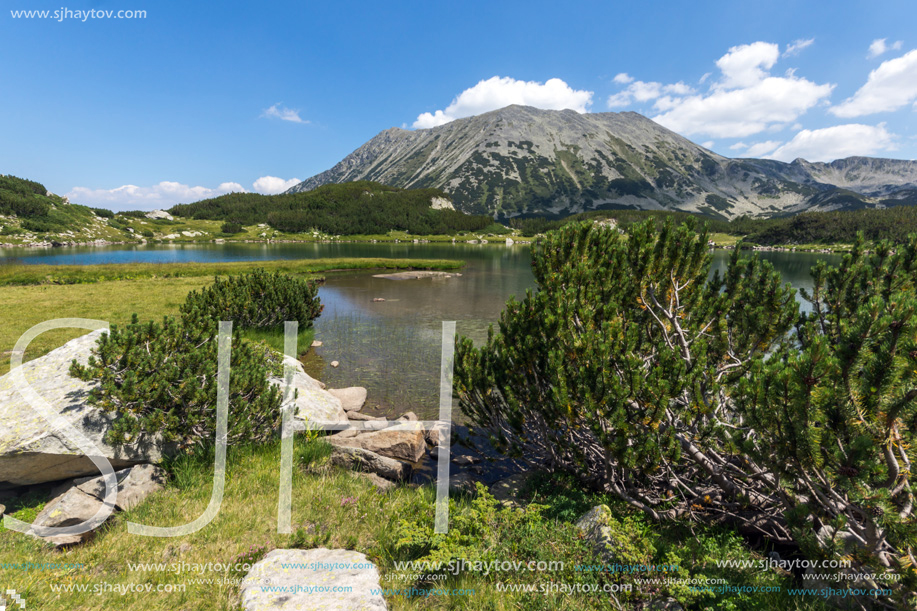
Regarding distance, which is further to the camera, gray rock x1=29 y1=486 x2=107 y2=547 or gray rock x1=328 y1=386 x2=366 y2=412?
gray rock x1=328 y1=386 x2=366 y2=412

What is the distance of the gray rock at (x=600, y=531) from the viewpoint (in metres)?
5.45

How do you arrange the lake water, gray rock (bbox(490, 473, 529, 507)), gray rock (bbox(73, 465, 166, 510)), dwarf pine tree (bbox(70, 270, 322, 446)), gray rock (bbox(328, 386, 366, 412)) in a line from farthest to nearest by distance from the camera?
the lake water < gray rock (bbox(328, 386, 366, 412)) < gray rock (bbox(490, 473, 529, 507)) < dwarf pine tree (bbox(70, 270, 322, 446)) < gray rock (bbox(73, 465, 166, 510))

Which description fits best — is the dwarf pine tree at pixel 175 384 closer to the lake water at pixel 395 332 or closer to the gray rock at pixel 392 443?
the gray rock at pixel 392 443

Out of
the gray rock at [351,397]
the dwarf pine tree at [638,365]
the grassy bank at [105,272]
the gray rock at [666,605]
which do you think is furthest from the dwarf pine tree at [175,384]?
the grassy bank at [105,272]

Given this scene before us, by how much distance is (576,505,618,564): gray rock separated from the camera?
17.9ft

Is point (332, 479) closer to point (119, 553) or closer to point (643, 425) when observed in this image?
point (119, 553)

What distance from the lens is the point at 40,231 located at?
17362 cm

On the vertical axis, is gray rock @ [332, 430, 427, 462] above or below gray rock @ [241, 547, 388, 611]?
below

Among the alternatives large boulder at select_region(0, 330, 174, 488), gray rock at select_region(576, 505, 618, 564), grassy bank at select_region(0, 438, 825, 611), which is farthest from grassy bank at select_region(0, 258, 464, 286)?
gray rock at select_region(576, 505, 618, 564)

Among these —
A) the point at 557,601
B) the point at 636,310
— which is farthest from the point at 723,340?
the point at 557,601

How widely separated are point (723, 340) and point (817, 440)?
4.46 m

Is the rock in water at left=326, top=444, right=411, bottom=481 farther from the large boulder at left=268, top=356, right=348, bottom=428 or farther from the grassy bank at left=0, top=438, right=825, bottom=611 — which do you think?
the large boulder at left=268, top=356, right=348, bottom=428

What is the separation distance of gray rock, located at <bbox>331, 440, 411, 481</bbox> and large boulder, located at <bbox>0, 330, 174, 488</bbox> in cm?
352

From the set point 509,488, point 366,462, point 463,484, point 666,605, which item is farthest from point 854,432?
point 366,462
